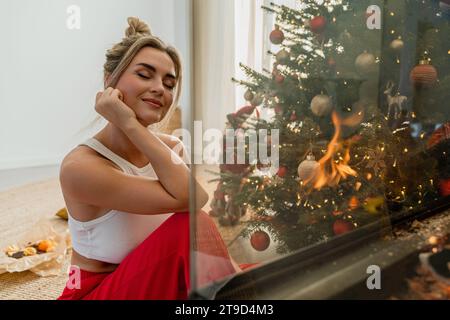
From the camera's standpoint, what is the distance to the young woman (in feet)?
2.36

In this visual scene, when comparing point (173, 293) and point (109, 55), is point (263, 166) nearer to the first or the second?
point (173, 293)

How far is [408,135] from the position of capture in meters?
0.91

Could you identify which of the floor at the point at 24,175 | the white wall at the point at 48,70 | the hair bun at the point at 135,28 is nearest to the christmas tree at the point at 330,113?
the hair bun at the point at 135,28

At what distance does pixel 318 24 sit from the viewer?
806 mm

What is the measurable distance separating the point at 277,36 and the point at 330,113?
0.20 meters

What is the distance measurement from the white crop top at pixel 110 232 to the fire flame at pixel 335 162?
382 mm

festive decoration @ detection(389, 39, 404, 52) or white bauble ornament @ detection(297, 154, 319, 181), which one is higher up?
festive decoration @ detection(389, 39, 404, 52)

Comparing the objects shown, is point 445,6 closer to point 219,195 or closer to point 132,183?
point 219,195

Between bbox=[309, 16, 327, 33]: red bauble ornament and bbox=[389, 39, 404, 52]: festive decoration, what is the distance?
17 centimetres

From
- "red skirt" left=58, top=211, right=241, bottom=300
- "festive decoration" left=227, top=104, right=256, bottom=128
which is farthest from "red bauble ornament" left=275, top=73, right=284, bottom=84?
"red skirt" left=58, top=211, right=241, bottom=300

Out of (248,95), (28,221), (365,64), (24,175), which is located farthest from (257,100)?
(24,175)

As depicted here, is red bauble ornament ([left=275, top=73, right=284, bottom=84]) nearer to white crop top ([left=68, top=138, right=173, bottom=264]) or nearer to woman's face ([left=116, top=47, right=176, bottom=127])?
woman's face ([left=116, top=47, right=176, bottom=127])

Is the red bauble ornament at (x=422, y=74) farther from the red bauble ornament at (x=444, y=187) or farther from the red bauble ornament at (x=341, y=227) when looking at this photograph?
the red bauble ornament at (x=341, y=227)
